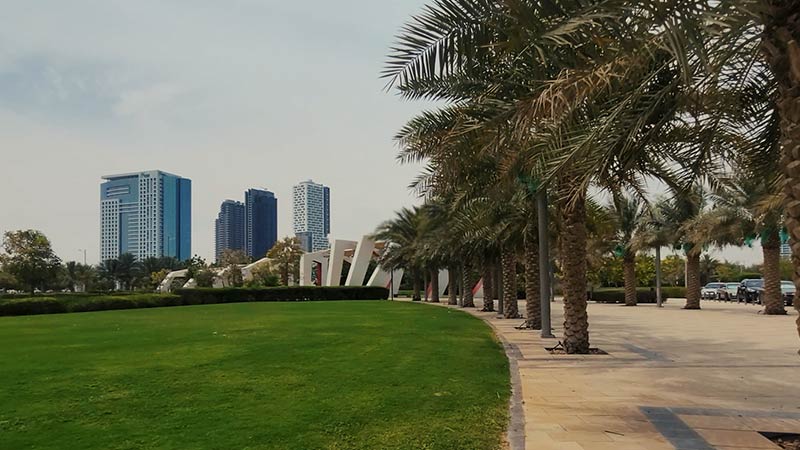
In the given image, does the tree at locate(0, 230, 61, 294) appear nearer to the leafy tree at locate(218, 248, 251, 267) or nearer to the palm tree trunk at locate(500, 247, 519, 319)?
the leafy tree at locate(218, 248, 251, 267)

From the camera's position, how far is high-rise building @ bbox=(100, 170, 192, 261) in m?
133

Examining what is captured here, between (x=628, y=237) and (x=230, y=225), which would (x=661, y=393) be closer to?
(x=628, y=237)

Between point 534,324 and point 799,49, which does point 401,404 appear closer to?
point 799,49

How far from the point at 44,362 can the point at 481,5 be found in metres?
9.98

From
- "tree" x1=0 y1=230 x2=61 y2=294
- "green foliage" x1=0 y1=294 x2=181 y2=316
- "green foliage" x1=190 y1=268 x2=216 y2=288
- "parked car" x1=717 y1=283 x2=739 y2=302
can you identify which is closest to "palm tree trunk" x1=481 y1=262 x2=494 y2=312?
"parked car" x1=717 y1=283 x2=739 y2=302

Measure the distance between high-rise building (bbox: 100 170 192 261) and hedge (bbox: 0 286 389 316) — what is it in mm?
91469

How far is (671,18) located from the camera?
13.0 feet

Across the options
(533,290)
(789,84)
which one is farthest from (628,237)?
(789,84)

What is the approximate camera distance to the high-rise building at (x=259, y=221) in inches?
5925

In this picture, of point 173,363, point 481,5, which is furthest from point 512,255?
point 481,5

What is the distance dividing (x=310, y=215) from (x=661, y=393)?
12863cm

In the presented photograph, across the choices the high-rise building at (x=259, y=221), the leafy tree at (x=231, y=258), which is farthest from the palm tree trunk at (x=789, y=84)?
the high-rise building at (x=259, y=221)

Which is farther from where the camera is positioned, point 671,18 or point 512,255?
point 512,255

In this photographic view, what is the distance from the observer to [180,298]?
4419 centimetres
